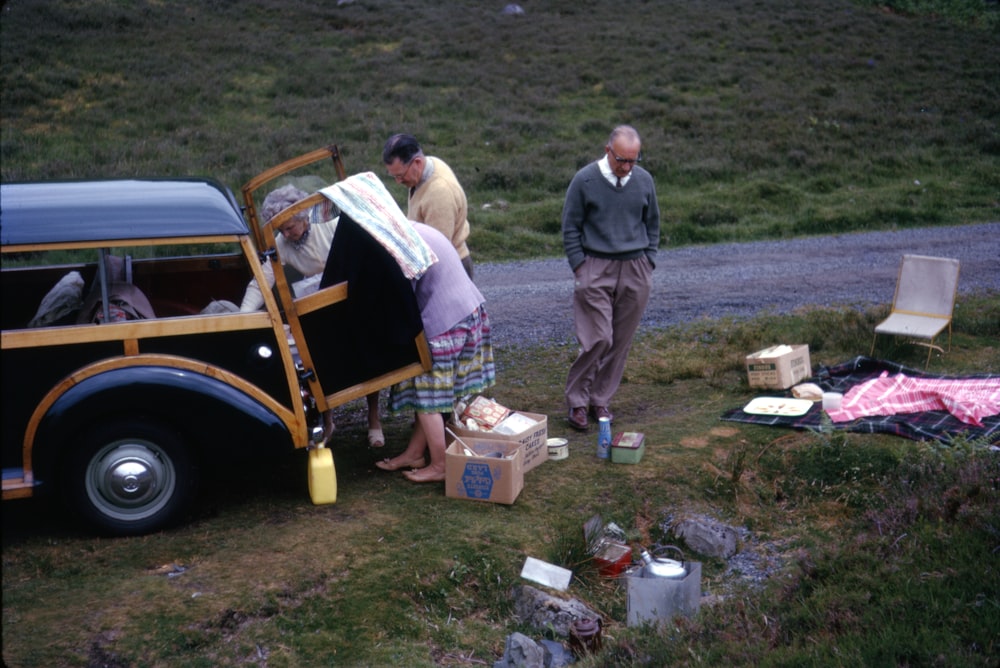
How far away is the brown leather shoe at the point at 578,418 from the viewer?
6.99 m

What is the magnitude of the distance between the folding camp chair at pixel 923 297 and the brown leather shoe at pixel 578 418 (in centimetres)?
313

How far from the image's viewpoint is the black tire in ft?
15.8

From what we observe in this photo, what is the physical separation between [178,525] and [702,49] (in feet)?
94.5

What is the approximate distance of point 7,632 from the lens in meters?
4.18

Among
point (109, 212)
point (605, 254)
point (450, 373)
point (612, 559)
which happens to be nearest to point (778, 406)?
point (605, 254)

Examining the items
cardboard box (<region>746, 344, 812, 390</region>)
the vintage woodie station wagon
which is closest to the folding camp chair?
cardboard box (<region>746, 344, 812, 390</region>)

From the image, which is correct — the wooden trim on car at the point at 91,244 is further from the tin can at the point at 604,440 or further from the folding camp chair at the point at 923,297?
the folding camp chair at the point at 923,297

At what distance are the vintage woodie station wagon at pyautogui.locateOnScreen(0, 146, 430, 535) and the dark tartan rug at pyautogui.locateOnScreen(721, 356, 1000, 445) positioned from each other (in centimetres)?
296

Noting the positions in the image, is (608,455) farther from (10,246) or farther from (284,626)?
(10,246)

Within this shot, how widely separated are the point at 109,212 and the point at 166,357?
2.74 feet

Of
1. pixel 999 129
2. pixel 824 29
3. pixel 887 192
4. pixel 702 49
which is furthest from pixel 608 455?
pixel 824 29

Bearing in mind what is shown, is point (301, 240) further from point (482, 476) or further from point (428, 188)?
point (482, 476)

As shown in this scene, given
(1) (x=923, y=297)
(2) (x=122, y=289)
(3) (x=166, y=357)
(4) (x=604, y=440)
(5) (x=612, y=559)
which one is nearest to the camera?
(3) (x=166, y=357)

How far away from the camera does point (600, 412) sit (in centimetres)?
699
